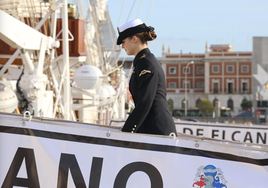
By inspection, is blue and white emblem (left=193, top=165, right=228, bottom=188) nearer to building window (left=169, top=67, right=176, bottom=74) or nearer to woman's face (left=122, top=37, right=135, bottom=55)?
woman's face (left=122, top=37, right=135, bottom=55)

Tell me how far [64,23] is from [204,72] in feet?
240

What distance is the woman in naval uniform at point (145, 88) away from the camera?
2.64m

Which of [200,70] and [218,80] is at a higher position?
[200,70]

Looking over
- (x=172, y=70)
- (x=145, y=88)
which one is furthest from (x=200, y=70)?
(x=145, y=88)

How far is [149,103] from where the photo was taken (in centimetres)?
264

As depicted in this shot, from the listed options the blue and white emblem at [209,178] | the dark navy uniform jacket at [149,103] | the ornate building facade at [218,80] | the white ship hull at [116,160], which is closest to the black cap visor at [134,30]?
the dark navy uniform jacket at [149,103]

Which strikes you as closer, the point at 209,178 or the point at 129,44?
the point at 209,178

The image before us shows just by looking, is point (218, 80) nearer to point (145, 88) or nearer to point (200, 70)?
point (200, 70)

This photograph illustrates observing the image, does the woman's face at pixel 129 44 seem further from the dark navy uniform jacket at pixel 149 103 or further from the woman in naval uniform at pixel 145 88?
the dark navy uniform jacket at pixel 149 103

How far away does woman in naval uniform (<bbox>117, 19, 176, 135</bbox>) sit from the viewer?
→ 8.66 feet

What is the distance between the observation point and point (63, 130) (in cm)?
254

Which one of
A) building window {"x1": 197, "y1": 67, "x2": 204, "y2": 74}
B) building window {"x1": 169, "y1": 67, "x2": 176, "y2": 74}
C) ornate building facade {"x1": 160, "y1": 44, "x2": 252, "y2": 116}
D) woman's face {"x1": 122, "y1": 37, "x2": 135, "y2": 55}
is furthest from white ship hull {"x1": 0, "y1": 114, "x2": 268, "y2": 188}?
building window {"x1": 197, "y1": 67, "x2": 204, "y2": 74}

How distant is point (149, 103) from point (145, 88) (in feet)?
0.32

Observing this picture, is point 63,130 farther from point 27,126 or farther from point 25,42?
point 25,42
